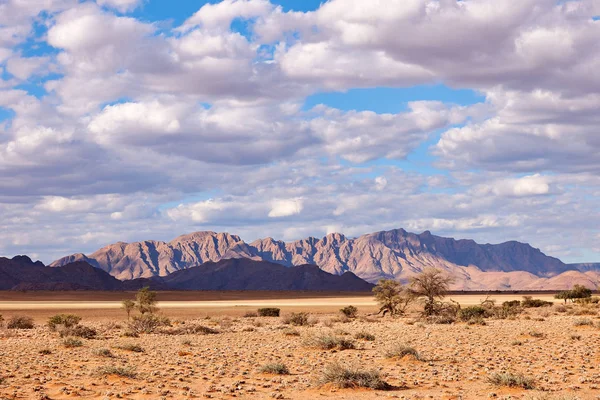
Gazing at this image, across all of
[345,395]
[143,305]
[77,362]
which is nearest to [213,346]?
[77,362]

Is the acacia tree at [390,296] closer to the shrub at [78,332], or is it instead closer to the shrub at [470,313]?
the shrub at [470,313]

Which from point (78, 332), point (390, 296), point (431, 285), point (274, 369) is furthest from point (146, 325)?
point (390, 296)

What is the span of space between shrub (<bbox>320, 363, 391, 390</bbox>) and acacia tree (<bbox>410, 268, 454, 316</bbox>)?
1138 inches

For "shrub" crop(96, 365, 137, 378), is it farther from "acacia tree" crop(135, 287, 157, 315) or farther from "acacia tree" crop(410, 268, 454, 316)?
"acacia tree" crop(135, 287, 157, 315)

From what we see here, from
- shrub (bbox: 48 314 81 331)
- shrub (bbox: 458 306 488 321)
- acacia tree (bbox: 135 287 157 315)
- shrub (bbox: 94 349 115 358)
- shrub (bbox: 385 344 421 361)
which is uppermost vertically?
acacia tree (bbox: 135 287 157 315)

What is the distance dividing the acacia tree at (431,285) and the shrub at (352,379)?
2890 cm

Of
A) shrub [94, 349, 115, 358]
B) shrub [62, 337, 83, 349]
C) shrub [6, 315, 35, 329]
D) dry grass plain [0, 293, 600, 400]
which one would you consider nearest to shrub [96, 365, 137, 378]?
dry grass plain [0, 293, 600, 400]

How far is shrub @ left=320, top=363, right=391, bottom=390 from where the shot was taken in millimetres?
18453

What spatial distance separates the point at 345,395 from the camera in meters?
17.8

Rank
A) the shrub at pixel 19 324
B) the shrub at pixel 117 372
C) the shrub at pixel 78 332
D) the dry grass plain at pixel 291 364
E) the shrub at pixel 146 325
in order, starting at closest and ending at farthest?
the dry grass plain at pixel 291 364
the shrub at pixel 117 372
the shrub at pixel 78 332
the shrub at pixel 146 325
the shrub at pixel 19 324

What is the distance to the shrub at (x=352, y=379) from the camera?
18453 mm

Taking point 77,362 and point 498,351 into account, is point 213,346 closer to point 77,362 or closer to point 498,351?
point 77,362

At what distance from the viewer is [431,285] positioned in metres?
47.5

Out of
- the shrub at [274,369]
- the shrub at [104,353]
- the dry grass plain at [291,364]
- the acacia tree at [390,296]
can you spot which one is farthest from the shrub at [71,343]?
the acacia tree at [390,296]
